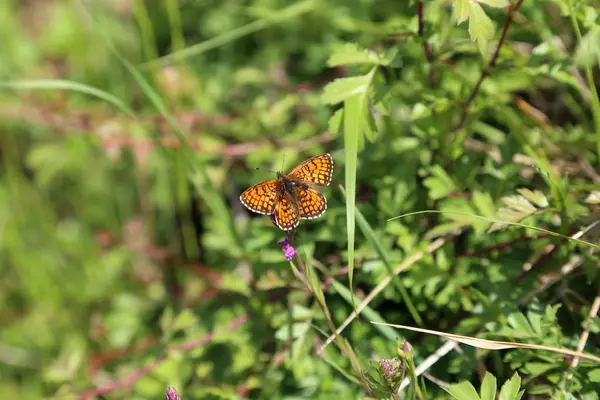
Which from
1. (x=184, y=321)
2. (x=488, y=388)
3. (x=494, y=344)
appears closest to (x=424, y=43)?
(x=494, y=344)

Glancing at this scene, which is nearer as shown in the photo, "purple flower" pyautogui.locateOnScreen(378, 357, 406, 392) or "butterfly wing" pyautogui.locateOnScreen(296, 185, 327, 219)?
"purple flower" pyautogui.locateOnScreen(378, 357, 406, 392)

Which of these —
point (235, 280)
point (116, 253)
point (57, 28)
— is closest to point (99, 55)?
point (57, 28)

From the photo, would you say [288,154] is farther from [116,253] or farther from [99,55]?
[99,55]

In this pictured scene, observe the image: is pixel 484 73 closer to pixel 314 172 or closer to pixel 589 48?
pixel 589 48

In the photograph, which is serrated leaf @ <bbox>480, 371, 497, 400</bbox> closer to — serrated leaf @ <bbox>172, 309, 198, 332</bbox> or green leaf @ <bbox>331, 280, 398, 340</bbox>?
green leaf @ <bbox>331, 280, 398, 340</bbox>

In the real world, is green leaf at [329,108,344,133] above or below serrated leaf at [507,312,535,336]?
above

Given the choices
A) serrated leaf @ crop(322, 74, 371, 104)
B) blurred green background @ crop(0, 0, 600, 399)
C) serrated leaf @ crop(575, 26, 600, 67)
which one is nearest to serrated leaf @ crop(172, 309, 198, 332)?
blurred green background @ crop(0, 0, 600, 399)

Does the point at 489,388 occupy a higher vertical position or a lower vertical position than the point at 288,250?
lower
